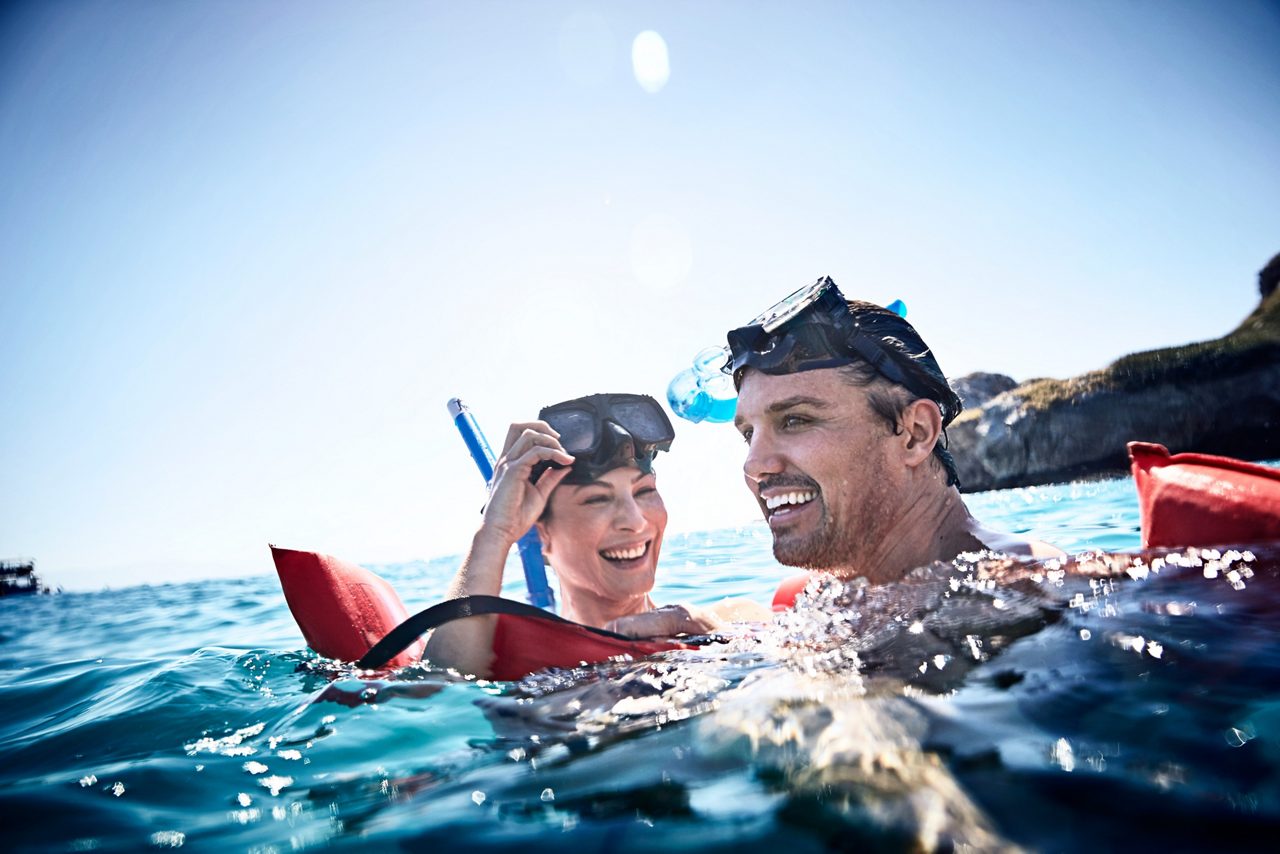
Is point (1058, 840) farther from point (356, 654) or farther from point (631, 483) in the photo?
point (356, 654)

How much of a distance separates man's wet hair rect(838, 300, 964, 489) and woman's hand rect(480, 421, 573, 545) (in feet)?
4.99

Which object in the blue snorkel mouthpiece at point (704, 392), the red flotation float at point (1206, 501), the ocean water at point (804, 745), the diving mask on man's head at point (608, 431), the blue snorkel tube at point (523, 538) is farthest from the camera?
the blue snorkel mouthpiece at point (704, 392)

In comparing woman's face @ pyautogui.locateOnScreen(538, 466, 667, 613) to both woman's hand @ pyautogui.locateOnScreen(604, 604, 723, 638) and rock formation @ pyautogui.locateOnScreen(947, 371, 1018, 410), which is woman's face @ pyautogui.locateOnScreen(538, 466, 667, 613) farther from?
rock formation @ pyautogui.locateOnScreen(947, 371, 1018, 410)

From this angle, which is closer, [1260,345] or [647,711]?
[647,711]

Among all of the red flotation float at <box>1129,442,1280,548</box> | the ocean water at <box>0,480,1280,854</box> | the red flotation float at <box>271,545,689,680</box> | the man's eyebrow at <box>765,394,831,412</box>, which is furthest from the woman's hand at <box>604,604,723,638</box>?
the red flotation float at <box>1129,442,1280,548</box>

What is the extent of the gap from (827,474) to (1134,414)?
28.5 meters

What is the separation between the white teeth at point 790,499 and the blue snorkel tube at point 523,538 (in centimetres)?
148

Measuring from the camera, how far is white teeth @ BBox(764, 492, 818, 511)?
3.19 meters

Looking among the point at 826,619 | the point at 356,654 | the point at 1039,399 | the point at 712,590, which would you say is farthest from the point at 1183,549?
the point at 1039,399

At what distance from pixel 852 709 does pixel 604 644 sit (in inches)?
49.0

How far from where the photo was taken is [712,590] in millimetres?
7809

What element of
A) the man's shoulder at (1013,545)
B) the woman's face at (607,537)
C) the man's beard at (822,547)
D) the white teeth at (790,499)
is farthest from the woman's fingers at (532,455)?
the man's shoulder at (1013,545)

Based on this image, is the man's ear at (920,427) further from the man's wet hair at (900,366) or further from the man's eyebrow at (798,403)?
the man's eyebrow at (798,403)

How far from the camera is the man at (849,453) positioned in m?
3.15
